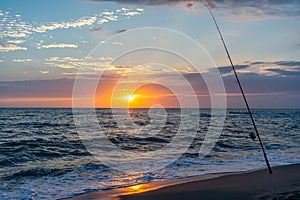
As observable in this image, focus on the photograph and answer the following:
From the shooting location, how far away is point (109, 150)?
1689 centimetres

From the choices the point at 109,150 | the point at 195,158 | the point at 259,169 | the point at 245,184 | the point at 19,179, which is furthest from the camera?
the point at 109,150

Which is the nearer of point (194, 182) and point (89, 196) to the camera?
point (89, 196)

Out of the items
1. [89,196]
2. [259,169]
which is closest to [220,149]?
[259,169]

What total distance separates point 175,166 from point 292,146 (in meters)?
9.50

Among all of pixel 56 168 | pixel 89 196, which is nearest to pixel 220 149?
pixel 56 168

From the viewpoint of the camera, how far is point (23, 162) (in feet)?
43.1

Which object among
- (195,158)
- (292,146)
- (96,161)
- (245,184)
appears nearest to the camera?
(245,184)

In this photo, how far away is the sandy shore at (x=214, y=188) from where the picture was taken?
7.83m

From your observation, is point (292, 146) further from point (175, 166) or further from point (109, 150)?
point (109, 150)

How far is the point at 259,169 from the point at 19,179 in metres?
8.47

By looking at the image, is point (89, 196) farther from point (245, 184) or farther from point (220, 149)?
point (220, 149)

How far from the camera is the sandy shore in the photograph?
783cm

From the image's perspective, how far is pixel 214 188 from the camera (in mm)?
8688

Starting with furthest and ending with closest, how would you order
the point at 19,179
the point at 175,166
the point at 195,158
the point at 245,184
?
1. the point at 195,158
2. the point at 175,166
3. the point at 19,179
4. the point at 245,184
